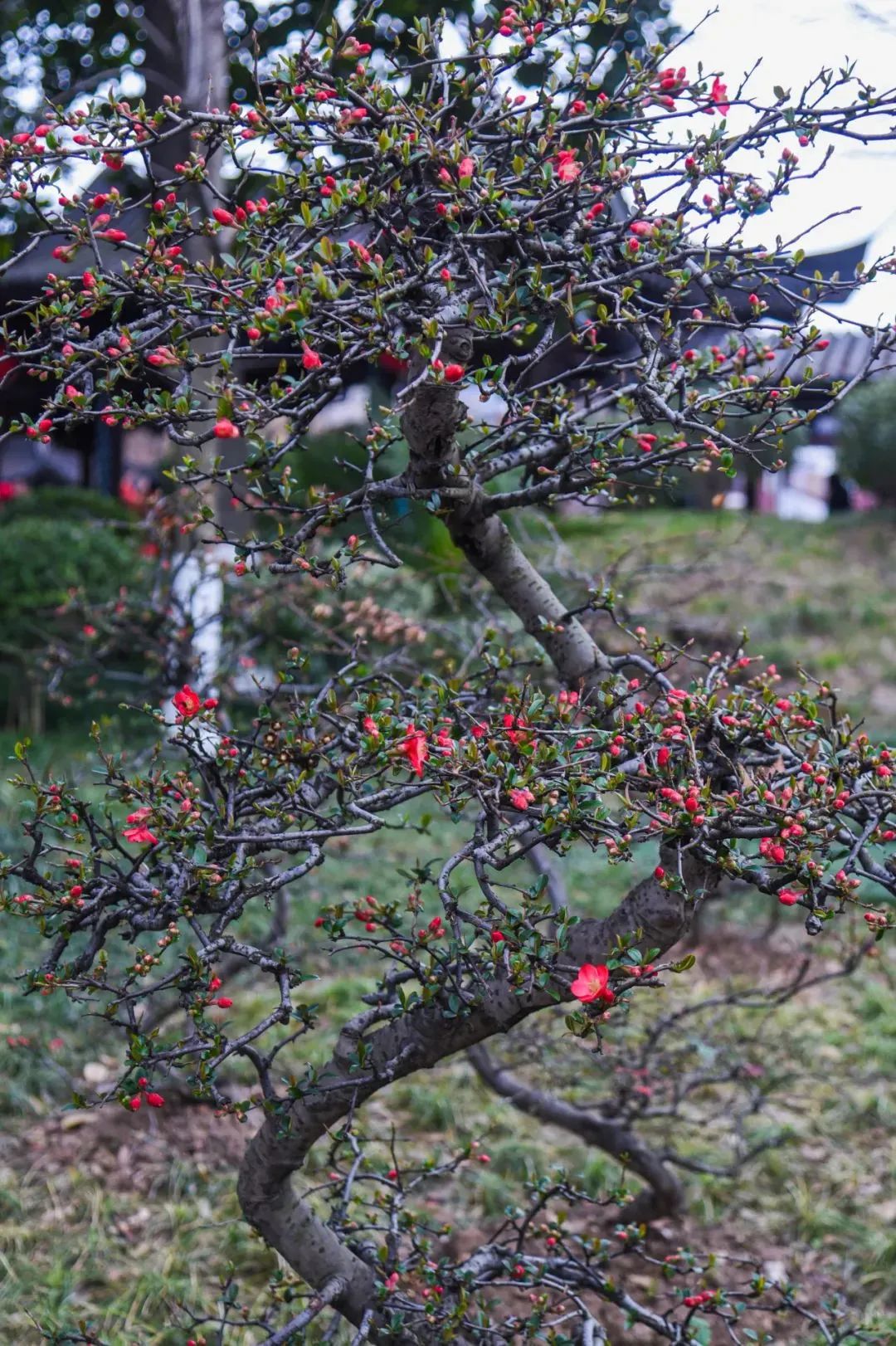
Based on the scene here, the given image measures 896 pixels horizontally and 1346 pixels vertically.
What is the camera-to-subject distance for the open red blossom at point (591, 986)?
1.41m

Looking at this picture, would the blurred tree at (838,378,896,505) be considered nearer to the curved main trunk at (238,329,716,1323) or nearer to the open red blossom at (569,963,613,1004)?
the curved main trunk at (238,329,716,1323)

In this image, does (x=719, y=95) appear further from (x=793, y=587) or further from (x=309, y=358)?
(x=793, y=587)

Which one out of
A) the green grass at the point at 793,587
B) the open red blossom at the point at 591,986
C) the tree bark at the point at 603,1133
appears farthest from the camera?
the green grass at the point at 793,587

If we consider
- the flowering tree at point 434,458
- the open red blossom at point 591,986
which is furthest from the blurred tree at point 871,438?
the open red blossom at point 591,986

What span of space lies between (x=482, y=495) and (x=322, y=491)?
0.45 metres

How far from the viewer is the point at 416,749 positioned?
154cm

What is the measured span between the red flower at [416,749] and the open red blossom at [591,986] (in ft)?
1.17

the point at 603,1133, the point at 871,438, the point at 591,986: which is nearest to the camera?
the point at 591,986

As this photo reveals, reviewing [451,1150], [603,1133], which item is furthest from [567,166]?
[451,1150]

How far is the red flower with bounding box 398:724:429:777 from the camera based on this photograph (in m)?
1.54

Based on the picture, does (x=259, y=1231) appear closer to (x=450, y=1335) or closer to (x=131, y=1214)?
(x=450, y=1335)

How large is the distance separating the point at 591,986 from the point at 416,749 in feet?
1.29

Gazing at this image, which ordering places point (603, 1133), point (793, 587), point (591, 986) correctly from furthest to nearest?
1. point (793, 587)
2. point (603, 1133)
3. point (591, 986)

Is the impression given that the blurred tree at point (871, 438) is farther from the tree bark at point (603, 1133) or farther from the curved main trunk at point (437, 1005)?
the curved main trunk at point (437, 1005)
